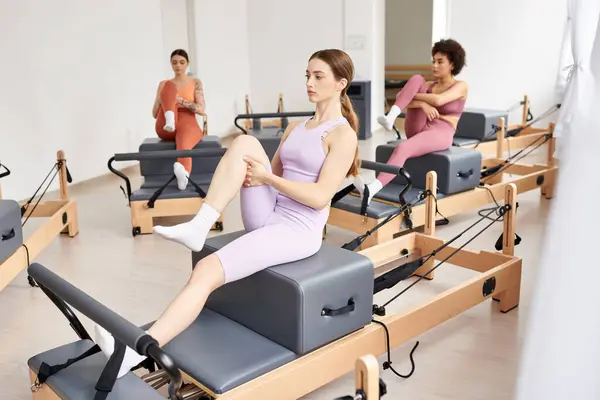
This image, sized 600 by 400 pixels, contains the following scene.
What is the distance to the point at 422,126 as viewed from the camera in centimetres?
443

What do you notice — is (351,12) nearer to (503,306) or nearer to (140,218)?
(140,218)

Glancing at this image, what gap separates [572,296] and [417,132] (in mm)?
3624

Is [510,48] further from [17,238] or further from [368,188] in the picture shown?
[17,238]

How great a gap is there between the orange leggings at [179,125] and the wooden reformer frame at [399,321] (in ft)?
6.30

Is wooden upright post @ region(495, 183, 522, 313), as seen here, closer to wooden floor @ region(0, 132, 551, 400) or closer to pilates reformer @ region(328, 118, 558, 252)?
wooden floor @ region(0, 132, 551, 400)

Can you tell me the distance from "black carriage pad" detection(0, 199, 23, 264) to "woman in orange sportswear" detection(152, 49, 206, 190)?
1563mm

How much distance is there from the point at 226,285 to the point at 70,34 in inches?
176

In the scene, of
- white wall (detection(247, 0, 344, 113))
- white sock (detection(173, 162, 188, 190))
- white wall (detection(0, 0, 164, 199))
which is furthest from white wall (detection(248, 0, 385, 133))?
white sock (detection(173, 162, 188, 190))

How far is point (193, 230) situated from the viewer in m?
2.16

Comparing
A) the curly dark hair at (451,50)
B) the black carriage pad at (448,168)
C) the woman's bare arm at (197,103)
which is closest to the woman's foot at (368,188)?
the black carriage pad at (448,168)

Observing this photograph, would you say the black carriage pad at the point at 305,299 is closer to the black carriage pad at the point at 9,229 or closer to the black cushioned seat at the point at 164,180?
the black carriage pad at the point at 9,229

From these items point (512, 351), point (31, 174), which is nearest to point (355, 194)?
point (512, 351)

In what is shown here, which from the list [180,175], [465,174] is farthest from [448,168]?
[180,175]

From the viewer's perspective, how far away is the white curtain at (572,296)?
0.92m
